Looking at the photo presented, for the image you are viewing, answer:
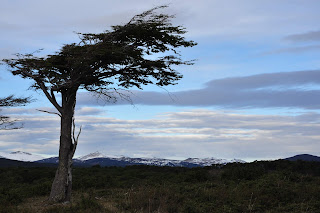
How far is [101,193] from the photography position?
2041 centimetres

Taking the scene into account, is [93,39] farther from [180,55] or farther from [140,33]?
[180,55]

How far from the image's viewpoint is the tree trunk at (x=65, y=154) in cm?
1833

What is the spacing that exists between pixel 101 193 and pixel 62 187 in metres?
2.52

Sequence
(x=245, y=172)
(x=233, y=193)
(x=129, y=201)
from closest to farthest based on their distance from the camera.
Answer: (x=129, y=201) < (x=233, y=193) < (x=245, y=172)

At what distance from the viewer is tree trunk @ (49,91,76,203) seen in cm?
1833

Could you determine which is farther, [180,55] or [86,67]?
[180,55]

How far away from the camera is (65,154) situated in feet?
62.0

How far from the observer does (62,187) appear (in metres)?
18.7

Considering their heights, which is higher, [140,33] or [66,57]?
[140,33]

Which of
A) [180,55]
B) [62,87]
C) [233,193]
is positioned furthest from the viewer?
[180,55]

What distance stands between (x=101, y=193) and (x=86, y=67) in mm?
6915

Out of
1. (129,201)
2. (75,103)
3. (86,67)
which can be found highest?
(86,67)

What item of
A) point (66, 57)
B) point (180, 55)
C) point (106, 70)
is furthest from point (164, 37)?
point (66, 57)

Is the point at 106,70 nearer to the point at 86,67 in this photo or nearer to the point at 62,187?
the point at 86,67
